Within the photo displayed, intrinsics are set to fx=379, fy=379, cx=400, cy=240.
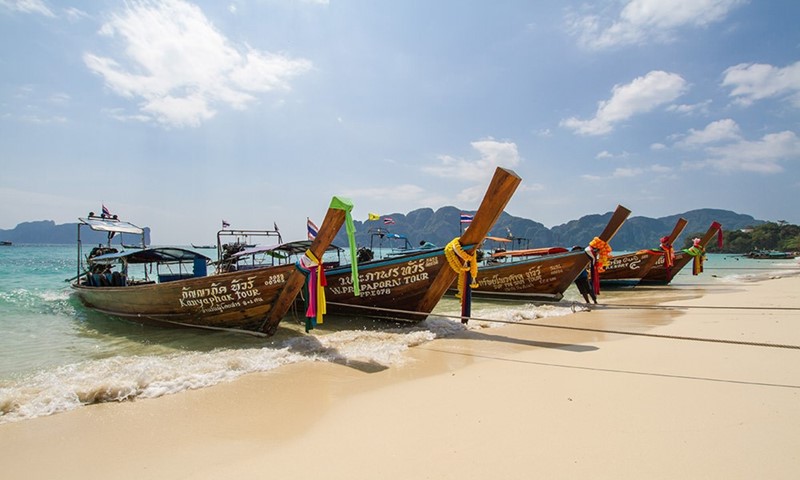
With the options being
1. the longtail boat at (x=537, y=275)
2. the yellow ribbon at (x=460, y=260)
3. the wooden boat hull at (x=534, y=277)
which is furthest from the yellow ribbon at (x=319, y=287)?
the wooden boat hull at (x=534, y=277)

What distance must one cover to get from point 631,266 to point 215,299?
17.7 metres

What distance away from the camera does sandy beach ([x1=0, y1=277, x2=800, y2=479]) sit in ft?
8.64

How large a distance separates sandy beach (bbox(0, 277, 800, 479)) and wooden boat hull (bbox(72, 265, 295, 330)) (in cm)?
203

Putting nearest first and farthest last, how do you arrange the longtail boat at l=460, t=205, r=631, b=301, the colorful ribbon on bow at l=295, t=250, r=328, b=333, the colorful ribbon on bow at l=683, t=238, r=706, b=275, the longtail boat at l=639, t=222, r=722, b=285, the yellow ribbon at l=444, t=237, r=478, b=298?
the colorful ribbon on bow at l=295, t=250, r=328, b=333 → the yellow ribbon at l=444, t=237, r=478, b=298 → the longtail boat at l=460, t=205, r=631, b=301 → the colorful ribbon on bow at l=683, t=238, r=706, b=275 → the longtail boat at l=639, t=222, r=722, b=285

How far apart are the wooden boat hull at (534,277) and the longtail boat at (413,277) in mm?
5109

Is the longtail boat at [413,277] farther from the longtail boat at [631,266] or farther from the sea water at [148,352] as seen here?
the longtail boat at [631,266]

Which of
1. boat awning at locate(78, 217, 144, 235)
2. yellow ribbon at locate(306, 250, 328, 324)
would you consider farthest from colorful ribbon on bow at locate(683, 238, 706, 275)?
boat awning at locate(78, 217, 144, 235)

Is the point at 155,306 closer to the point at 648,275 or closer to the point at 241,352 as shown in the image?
the point at 241,352

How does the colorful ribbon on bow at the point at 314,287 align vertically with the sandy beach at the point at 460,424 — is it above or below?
above

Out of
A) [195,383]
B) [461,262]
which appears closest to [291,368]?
[195,383]

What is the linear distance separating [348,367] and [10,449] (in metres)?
3.26

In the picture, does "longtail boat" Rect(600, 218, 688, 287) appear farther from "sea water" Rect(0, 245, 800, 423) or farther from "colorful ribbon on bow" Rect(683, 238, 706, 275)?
"sea water" Rect(0, 245, 800, 423)

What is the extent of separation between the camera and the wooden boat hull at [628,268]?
17422 mm

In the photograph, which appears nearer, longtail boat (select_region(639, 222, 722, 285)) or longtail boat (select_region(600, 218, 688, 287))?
longtail boat (select_region(600, 218, 688, 287))
